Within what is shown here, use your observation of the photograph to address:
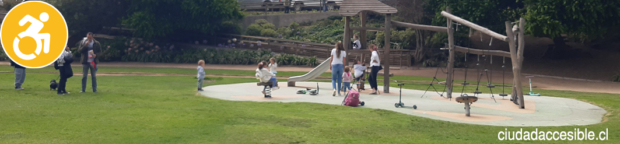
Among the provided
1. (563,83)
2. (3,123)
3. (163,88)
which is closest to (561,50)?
(563,83)

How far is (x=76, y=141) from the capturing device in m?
8.20

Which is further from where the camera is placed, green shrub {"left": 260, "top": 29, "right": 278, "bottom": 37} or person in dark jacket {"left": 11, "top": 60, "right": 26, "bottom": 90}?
green shrub {"left": 260, "top": 29, "right": 278, "bottom": 37}

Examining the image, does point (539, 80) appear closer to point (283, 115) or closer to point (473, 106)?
point (473, 106)

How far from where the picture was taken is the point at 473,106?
13922 millimetres

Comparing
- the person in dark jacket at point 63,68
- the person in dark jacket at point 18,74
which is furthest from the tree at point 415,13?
the person in dark jacket at point 18,74

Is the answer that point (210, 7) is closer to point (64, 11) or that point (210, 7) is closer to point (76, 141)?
point (64, 11)

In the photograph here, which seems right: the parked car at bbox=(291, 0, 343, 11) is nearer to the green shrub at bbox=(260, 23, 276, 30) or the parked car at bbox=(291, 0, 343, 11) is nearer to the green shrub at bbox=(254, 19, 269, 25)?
the green shrub at bbox=(254, 19, 269, 25)

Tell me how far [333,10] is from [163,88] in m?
30.9

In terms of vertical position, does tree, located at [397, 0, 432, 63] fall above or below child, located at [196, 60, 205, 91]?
above

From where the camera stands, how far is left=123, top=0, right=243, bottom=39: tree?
3600 centimetres

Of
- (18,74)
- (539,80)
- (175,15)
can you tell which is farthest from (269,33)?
(18,74)

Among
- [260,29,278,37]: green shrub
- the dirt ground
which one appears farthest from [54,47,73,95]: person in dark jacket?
[260,29,278,37]: green shrub

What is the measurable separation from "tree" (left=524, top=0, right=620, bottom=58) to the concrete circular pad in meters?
10.7

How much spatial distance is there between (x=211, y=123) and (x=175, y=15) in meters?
29.8
